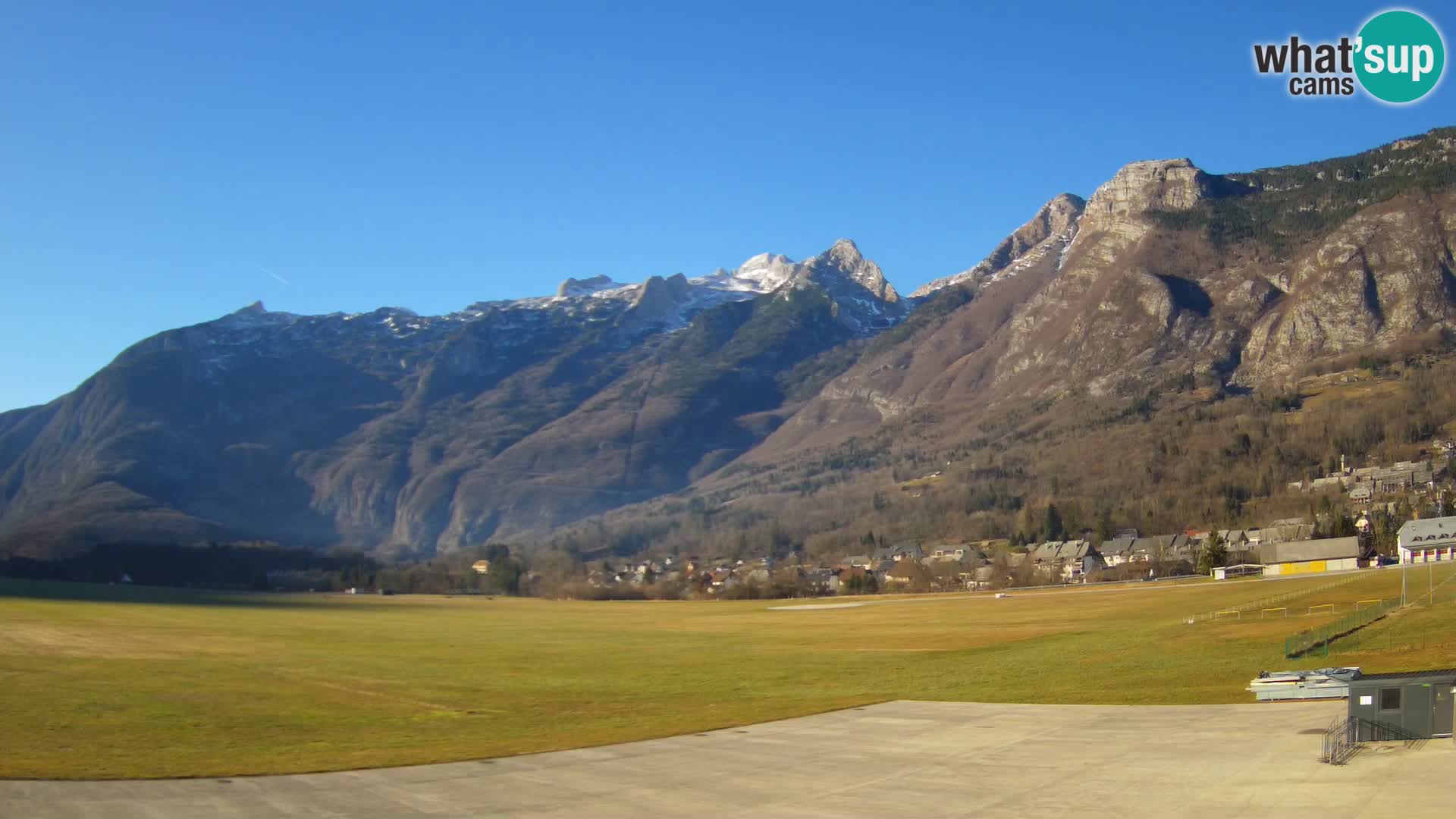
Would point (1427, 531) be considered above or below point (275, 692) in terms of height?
above

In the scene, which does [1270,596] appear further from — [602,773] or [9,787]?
[9,787]

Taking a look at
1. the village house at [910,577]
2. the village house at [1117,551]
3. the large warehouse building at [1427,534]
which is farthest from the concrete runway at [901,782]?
the village house at [1117,551]

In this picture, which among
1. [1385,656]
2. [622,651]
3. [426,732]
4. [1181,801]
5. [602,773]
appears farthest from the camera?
[622,651]

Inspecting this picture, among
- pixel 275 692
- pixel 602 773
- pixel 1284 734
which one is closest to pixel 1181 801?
pixel 1284 734

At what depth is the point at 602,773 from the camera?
31625 mm

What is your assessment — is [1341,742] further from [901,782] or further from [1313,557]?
[1313,557]

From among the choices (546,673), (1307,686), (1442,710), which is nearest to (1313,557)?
(1307,686)

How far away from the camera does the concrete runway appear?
26031 mm

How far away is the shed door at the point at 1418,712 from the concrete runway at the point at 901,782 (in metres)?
0.41

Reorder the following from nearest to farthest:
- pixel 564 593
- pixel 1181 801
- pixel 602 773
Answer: pixel 1181 801, pixel 602 773, pixel 564 593

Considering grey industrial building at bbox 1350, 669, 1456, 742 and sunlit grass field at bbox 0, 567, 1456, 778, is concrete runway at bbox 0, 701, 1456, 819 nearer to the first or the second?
grey industrial building at bbox 1350, 669, 1456, 742

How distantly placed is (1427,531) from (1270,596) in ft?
37.2

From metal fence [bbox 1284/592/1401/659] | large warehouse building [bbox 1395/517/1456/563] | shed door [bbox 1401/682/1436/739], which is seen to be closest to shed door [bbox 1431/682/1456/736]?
shed door [bbox 1401/682/1436/739]

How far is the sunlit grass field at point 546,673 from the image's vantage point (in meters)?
37.0
